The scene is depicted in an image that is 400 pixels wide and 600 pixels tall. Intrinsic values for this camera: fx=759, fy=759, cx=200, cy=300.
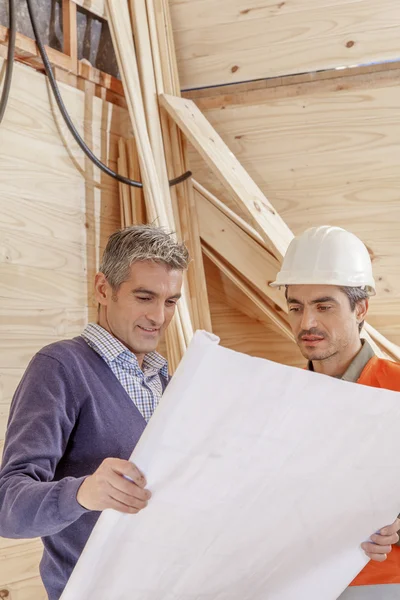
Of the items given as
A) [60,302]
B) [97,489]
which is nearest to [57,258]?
[60,302]

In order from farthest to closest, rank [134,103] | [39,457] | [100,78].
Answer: [100,78] → [134,103] → [39,457]

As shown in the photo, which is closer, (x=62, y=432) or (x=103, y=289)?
(x=62, y=432)

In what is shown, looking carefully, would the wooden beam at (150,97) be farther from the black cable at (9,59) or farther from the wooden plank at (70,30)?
the black cable at (9,59)

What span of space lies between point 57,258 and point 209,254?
65 cm

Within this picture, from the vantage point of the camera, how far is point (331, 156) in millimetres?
2951

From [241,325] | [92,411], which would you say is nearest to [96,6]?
[241,325]

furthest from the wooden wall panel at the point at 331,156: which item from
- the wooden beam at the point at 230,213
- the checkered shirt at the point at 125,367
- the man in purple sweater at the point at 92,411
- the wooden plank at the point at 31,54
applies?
the checkered shirt at the point at 125,367

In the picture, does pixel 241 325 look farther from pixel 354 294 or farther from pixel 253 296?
pixel 354 294

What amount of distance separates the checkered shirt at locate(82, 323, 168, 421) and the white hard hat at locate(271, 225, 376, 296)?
466 millimetres

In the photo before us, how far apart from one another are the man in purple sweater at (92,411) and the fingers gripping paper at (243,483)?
74 mm

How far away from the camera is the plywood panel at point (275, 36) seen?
2836mm

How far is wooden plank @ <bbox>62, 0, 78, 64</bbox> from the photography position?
268 cm

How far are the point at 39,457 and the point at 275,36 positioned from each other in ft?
7.10

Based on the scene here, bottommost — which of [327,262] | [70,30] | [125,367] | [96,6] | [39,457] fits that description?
[39,457]
